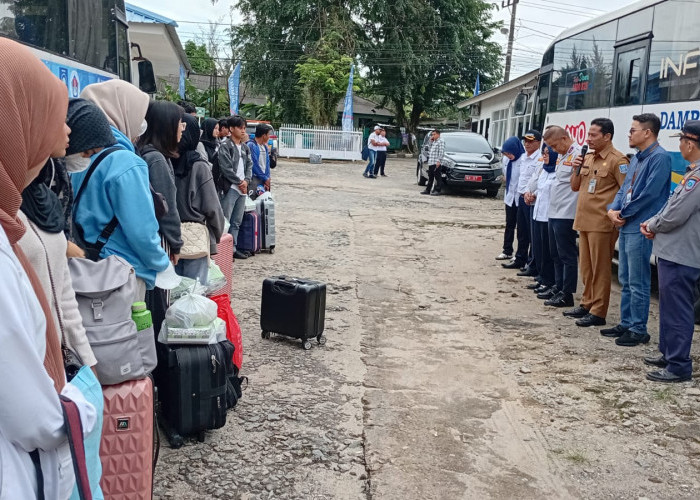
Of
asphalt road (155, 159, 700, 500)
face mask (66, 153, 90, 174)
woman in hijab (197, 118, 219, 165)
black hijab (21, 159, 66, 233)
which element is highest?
woman in hijab (197, 118, 219, 165)

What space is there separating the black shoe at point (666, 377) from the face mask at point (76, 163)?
4.19 m

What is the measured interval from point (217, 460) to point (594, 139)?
14.9 ft

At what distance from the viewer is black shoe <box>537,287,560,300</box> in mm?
6945

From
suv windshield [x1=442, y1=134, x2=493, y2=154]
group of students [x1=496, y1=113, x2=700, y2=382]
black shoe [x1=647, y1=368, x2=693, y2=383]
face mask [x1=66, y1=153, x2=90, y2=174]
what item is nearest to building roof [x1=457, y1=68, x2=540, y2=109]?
suv windshield [x1=442, y1=134, x2=493, y2=154]

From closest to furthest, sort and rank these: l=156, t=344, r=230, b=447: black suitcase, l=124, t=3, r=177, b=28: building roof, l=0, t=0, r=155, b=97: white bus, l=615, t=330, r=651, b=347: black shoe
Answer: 1. l=156, t=344, r=230, b=447: black suitcase
2. l=0, t=0, r=155, b=97: white bus
3. l=615, t=330, r=651, b=347: black shoe
4. l=124, t=3, r=177, b=28: building roof

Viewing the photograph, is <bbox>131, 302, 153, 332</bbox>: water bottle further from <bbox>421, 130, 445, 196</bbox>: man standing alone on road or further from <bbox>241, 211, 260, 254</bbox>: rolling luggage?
<bbox>421, 130, 445, 196</bbox>: man standing alone on road

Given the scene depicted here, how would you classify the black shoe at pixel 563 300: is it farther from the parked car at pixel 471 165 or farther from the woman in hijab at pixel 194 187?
the parked car at pixel 471 165

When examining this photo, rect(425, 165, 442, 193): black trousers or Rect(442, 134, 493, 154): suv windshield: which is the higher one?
Rect(442, 134, 493, 154): suv windshield

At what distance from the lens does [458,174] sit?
1647cm

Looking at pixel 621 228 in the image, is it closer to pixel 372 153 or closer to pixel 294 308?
pixel 294 308

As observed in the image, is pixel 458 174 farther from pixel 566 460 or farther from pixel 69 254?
pixel 69 254

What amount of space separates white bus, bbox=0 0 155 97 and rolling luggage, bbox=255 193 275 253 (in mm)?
2391

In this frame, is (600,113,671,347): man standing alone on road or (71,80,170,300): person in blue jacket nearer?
(71,80,170,300): person in blue jacket

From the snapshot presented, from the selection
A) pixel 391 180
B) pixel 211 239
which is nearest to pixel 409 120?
pixel 391 180
